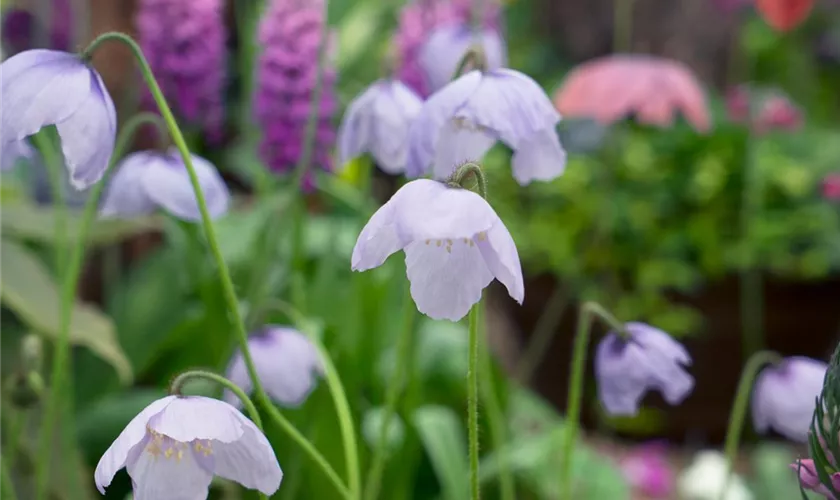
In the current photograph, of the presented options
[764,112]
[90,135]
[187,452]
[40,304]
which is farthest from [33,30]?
[764,112]

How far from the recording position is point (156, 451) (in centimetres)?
57

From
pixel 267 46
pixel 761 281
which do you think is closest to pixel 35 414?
pixel 267 46

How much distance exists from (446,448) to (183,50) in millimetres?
593

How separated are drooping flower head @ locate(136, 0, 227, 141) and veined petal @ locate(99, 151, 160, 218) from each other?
1.13ft

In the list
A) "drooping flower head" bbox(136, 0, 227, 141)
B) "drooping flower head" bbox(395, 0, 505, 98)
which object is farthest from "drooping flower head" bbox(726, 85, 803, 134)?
"drooping flower head" bbox(136, 0, 227, 141)

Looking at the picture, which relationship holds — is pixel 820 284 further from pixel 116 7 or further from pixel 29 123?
pixel 29 123

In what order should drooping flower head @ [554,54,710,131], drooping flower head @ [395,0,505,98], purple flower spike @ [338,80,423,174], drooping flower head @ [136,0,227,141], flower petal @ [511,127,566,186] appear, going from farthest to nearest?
drooping flower head @ [554,54,710,131], drooping flower head @ [136,0,227,141], drooping flower head @ [395,0,505,98], purple flower spike @ [338,80,423,174], flower petal @ [511,127,566,186]

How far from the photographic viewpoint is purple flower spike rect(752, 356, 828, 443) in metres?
0.82

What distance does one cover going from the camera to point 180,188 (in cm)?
88

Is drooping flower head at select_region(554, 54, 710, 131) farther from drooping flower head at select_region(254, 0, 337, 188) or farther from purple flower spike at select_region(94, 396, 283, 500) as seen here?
purple flower spike at select_region(94, 396, 283, 500)

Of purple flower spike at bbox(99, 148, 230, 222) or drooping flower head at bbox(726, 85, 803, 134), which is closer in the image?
purple flower spike at bbox(99, 148, 230, 222)

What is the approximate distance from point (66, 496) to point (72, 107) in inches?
23.1

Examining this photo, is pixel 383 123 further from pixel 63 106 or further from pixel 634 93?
pixel 634 93

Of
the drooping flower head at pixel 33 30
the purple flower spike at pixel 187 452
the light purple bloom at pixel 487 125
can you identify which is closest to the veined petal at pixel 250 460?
the purple flower spike at pixel 187 452
